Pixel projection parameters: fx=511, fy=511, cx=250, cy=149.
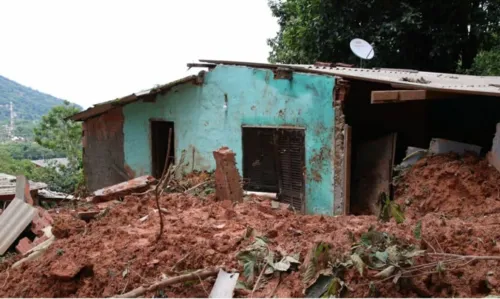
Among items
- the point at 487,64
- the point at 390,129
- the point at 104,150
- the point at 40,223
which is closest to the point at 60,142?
the point at 104,150

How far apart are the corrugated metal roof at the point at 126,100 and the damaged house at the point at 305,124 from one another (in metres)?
0.03

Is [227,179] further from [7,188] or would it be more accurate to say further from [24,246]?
[7,188]

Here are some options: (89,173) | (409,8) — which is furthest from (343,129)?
(409,8)

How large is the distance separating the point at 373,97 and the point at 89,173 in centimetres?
790

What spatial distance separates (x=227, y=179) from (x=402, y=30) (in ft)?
33.4

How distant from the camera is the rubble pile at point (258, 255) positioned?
2.91m

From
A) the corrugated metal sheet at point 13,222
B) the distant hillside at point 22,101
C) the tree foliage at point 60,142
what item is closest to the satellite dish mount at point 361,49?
the corrugated metal sheet at point 13,222

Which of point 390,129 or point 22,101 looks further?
point 22,101

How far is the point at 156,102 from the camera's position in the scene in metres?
10.4

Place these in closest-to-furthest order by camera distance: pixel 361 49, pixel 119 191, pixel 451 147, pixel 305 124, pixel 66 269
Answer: pixel 66 269
pixel 451 147
pixel 119 191
pixel 305 124
pixel 361 49

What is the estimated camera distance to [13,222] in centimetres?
584

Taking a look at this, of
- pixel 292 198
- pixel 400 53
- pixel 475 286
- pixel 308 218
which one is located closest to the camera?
pixel 475 286

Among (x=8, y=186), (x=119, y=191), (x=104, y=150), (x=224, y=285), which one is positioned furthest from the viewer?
(x=104, y=150)

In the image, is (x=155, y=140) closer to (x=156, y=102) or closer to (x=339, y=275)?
(x=156, y=102)
